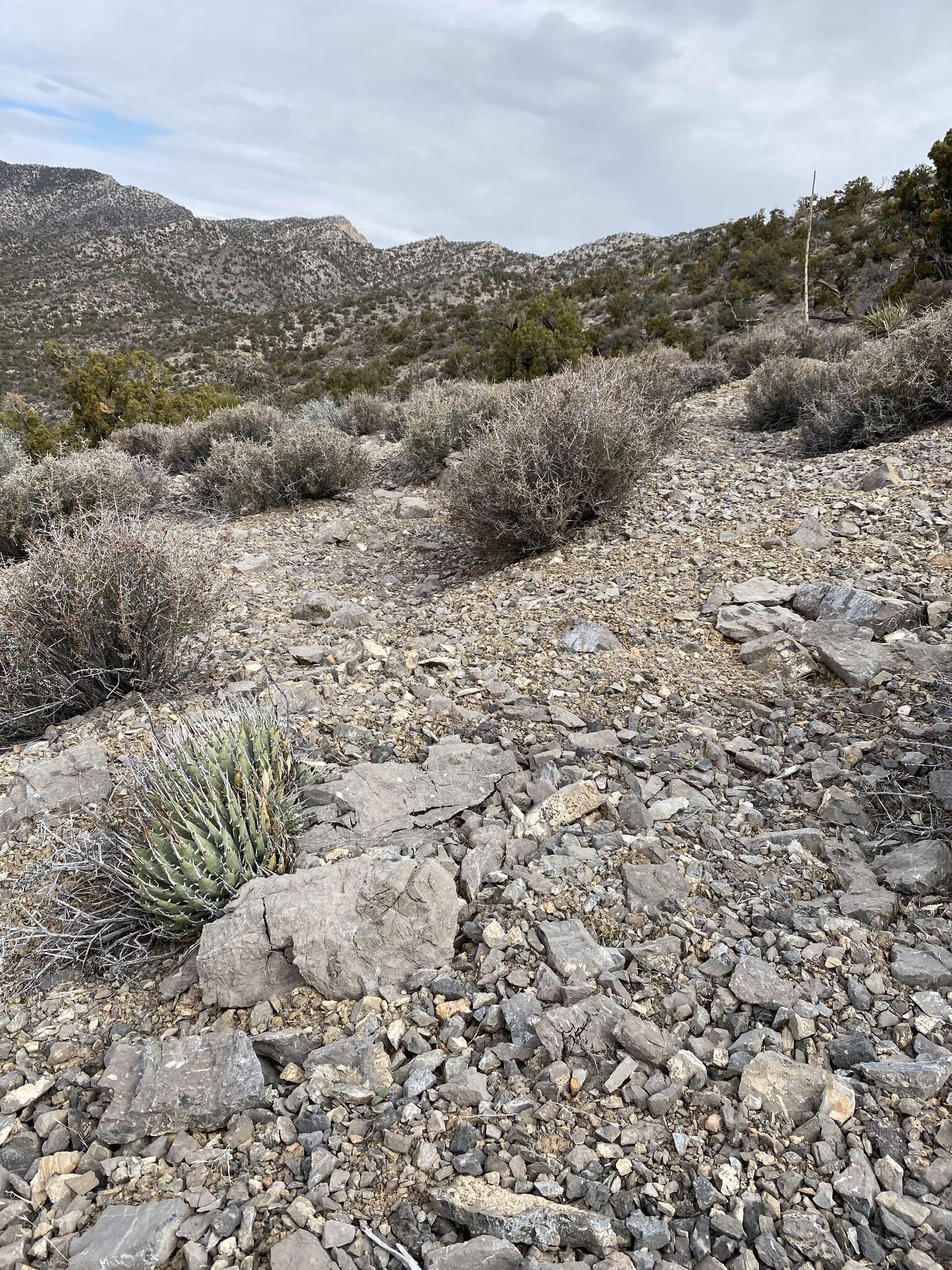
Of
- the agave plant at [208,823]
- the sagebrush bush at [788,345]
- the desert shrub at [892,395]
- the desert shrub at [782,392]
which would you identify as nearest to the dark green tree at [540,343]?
the sagebrush bush at [788,345]

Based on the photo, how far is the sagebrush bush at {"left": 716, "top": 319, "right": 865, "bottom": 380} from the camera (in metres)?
10.6

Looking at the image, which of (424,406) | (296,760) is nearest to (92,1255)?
(296,760)

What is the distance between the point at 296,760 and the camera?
3260 mm

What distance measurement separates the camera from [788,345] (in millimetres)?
11648

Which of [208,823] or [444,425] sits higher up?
[444,425]

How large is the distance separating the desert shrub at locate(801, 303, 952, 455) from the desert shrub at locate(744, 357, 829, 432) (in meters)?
0.69

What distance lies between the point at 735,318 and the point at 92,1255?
71.2 ft

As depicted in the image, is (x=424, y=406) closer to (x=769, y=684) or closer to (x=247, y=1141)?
(x=769, y=684)

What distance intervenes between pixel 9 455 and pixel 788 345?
13.0 m

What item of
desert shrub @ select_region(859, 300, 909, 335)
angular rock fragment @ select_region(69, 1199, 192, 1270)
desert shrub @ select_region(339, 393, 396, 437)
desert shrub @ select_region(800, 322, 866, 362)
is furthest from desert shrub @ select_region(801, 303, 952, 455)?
desert shrub @ select_region(339, 393, 396, 437)

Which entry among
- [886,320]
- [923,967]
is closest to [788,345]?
[886,320]

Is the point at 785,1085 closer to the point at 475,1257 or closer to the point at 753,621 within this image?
the point at 475,1257

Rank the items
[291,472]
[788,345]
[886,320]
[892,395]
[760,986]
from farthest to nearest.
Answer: [788,345] → [886,320] → [291,472] → [892,395] → [760,986]

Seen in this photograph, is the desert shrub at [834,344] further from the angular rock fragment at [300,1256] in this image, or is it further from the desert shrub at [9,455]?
the desert shrub at [9,455]
